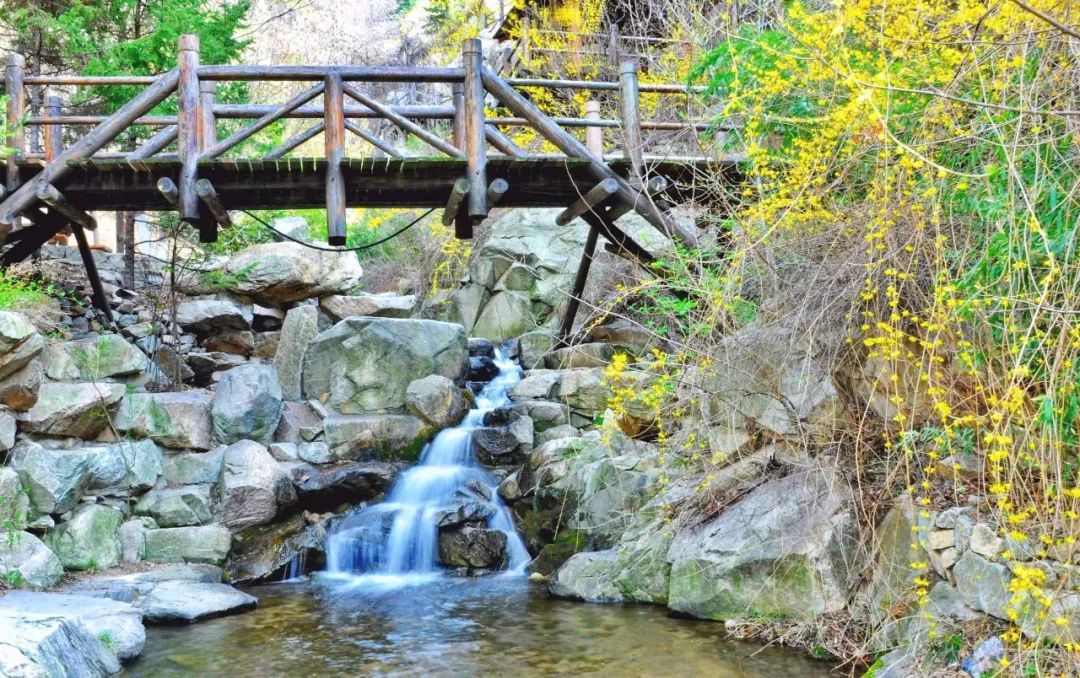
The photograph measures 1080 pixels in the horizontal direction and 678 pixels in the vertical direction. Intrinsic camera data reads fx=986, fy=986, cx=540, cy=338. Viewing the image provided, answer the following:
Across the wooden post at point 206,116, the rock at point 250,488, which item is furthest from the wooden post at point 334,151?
the rock at point 250,488

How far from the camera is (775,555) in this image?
235 inches

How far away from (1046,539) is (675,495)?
12.2 ft

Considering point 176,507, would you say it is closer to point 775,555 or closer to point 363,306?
point 775,555

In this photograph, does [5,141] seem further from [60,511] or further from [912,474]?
[912,474]

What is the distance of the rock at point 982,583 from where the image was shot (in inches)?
180

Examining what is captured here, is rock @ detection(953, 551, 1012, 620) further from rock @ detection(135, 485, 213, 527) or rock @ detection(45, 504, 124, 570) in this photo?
rock @ detection(45, 504, 124, 570)

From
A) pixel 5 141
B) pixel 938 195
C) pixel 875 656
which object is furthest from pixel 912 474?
pixel 5 141

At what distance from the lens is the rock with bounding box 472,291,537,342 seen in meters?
14.8

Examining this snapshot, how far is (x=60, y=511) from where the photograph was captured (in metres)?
7.99

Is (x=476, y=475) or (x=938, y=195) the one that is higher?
(x=938, y=195)

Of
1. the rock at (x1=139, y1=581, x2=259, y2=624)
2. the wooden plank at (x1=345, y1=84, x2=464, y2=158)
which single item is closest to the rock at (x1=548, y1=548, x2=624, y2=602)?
the rock at (x1=139, y1=581, x2=259, y2=624)

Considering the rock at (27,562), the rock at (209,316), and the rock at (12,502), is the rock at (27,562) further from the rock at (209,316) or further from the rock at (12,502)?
the rock at (209,316)

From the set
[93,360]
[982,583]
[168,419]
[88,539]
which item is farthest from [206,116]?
[982,583]

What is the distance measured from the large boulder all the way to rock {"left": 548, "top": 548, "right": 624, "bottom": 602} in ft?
22.9
